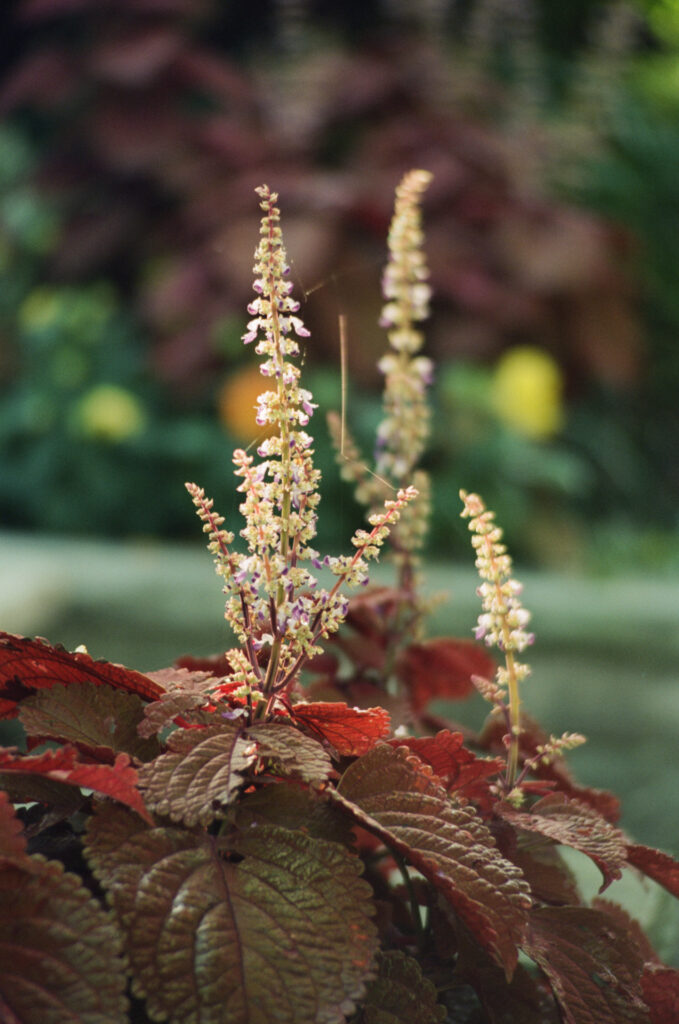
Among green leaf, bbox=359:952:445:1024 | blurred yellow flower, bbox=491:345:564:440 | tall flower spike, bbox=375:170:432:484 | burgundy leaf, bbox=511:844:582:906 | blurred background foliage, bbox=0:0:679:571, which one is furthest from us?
blurred yellow flower, bbox=491:345:564:440

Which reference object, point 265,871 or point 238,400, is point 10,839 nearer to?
point 265,871

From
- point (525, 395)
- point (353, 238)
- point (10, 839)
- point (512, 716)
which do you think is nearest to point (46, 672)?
point (10, 839)

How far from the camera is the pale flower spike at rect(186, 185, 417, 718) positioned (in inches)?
18.8

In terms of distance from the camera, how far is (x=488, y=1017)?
0.52 meters

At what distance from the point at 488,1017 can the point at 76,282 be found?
3148 millimetres

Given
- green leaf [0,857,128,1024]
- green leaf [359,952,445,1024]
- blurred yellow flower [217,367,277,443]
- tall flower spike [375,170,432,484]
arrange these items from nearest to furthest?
green leaf [0,857,128,1024] < green leaf [359,952,445,1024] < tall flower spike [375,170,432,484] < blurred yellow flower [217,367,277,443]

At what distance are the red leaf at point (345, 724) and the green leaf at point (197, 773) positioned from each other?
1.8 inches

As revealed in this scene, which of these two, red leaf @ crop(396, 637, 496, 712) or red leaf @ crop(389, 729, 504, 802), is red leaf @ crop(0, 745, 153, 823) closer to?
red leaf @ crop(389, 729, 504, 802)

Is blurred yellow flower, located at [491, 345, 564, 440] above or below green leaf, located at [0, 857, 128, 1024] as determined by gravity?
above

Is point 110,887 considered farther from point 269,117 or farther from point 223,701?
point 269,117

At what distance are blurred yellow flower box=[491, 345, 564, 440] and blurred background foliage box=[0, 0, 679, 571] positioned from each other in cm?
1

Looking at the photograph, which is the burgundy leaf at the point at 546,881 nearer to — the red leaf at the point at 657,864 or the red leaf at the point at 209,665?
the red leaf at the point at 657,864

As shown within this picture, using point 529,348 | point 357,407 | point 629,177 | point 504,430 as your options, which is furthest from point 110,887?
point 629,177

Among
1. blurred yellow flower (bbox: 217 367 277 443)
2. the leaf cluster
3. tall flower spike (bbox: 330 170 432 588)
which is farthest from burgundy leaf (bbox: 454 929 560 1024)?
blurred yellow flower (bbox: 217 367 277 443)
